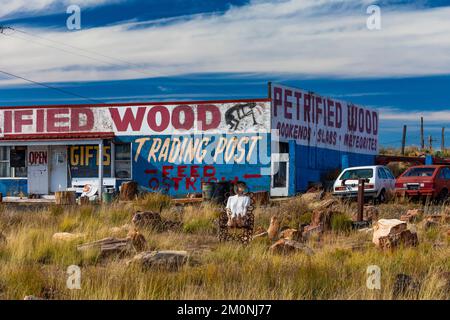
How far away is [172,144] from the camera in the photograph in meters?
32.7

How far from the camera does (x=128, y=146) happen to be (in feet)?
111

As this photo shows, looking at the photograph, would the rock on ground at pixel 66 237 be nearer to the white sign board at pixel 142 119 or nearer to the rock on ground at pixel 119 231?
the rock on ground at pixel 119 231

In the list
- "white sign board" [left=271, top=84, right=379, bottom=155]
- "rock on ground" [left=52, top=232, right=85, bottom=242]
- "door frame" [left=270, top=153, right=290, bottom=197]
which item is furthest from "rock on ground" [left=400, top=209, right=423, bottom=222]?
"white sign board" [left=271, top=84, right=379, bottom=155]

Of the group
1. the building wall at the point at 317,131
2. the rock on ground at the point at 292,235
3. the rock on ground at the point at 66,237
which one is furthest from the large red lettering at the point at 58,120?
the rock on ground at the point at 292,235

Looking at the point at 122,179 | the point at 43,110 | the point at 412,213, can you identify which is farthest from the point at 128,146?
the point at 412,213

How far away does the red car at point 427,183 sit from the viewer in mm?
25688

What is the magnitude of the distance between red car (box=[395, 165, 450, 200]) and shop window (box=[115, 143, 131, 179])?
12.3 meters

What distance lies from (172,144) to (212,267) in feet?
70.2

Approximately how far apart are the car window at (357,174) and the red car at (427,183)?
0.96 m

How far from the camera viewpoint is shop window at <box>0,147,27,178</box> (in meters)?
35.1

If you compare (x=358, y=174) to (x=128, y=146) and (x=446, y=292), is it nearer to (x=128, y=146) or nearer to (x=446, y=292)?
(x=128, y=146)

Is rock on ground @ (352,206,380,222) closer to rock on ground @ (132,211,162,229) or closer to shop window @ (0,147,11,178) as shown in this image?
rock on ground @ (132,211,162,229)
